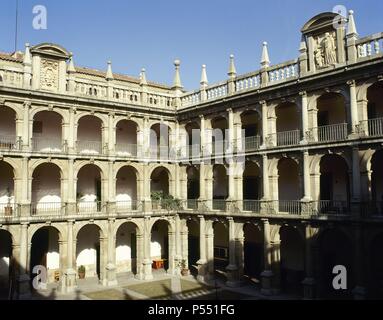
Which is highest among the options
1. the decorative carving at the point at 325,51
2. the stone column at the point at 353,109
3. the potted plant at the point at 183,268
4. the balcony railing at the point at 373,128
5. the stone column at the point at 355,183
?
the decorative carving at the point at 325,51

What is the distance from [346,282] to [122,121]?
19431 millimetres

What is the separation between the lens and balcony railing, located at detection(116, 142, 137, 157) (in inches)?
1204

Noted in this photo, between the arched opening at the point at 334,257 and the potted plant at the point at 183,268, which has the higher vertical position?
the arched opening at the point at 334,257

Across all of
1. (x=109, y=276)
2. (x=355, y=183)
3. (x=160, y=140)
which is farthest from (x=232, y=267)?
(x=160, y=140)

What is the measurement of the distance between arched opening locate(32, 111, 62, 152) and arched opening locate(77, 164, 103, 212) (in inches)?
113

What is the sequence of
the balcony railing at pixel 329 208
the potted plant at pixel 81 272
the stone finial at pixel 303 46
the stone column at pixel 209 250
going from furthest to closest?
the potted plant at pixel 81 272 < the stone column at pixel 209 250 < the stone finial at pixel 303 46 < the balcony railing at pixel 329 208

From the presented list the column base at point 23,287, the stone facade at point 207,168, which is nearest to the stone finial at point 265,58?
the stone facade at point 207,168

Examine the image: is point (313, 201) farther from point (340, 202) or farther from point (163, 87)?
point (163, 87)

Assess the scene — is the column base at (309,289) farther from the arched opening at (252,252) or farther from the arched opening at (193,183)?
the arched opening at (193,183)

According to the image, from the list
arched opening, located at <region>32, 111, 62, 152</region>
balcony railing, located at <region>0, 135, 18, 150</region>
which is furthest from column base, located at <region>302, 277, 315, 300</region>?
balcony railing, located at <region>0, 135, 18, 150</region>

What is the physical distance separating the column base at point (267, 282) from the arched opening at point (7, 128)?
1783 centimetres

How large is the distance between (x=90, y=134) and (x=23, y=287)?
456 inches

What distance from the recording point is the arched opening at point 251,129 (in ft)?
88.0

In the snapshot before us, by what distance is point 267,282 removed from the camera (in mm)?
24250
